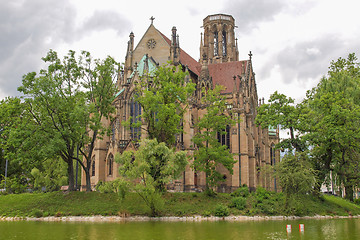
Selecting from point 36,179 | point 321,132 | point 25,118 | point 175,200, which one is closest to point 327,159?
point 321,132

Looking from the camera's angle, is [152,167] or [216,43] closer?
[152,167]

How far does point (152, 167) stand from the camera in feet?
111

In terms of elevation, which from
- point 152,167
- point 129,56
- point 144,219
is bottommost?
point 144,219

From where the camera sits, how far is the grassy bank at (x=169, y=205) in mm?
34344

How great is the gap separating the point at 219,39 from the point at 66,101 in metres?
44.7

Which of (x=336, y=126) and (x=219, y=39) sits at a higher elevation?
(x=219, y=39)

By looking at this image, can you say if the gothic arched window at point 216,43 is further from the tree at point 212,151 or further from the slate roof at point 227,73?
the tree at point 212,151

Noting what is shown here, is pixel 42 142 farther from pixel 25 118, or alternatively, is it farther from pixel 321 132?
pixel 321 132

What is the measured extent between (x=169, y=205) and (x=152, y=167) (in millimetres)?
4433

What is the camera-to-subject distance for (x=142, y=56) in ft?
184

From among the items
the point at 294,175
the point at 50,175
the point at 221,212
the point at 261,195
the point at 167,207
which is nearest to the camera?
the point at 221,212

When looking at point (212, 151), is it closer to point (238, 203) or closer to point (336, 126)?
point (238, 203)

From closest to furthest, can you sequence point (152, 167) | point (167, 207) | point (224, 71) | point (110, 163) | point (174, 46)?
1. point (152, 167)
2. point (167, 207)
3. point (110, 163)
4. point (174, 46)
5. point (224, 71)

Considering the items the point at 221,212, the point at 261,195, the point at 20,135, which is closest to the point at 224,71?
the point at 261,195
